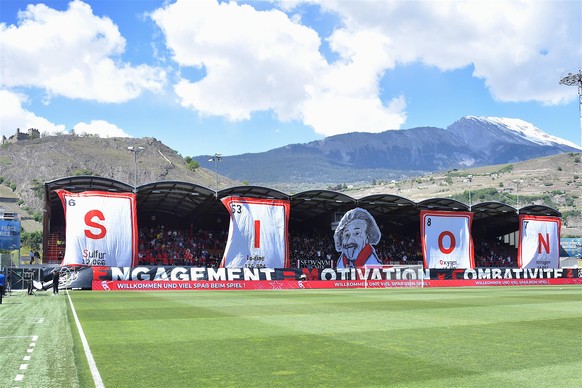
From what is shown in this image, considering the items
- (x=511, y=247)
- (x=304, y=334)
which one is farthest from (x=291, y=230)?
(x=304, y=334)

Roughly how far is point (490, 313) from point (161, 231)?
51.9m

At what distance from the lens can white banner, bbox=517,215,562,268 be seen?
68375 millimetres

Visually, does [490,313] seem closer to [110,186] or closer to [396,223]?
[110,186]

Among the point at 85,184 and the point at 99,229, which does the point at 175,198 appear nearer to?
the point at 85,184

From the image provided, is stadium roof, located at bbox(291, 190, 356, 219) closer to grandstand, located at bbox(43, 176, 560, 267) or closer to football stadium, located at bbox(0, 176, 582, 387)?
grandstand, located at bbox(43, 176, 560, 267)

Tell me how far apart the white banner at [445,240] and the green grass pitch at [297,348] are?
3801cm

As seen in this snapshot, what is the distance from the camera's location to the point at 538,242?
229 ft

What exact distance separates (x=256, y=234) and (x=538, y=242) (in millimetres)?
35794

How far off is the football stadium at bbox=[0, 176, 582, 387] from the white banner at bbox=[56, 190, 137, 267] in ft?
0.39

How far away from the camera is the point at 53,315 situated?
22750mm

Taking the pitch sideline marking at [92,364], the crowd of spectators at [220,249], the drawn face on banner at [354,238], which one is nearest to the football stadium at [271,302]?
the pitch sideline marking at [92,364]

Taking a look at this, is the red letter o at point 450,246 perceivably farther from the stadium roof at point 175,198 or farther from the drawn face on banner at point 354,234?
the stadium roof at point 175,198

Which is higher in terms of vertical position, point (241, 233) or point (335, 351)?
point (241, 233)

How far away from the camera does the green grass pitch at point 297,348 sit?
10.7 metres
